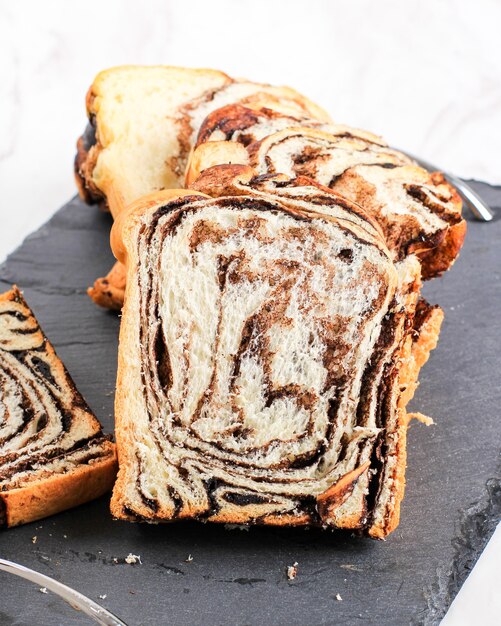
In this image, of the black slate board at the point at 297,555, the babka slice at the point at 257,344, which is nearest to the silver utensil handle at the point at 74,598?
the black slate board at the point at 297,555

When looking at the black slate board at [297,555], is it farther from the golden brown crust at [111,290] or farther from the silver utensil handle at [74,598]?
the golden brown crust at [111,290]

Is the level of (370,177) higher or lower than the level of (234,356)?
higher

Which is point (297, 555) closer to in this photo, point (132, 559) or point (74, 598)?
point (132, 559)

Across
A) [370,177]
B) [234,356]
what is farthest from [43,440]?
[370,177]

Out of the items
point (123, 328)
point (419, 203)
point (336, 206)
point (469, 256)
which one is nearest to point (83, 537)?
point (123, 328)

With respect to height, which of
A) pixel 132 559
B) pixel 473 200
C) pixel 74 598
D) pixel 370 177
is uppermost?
pixel 370 177
